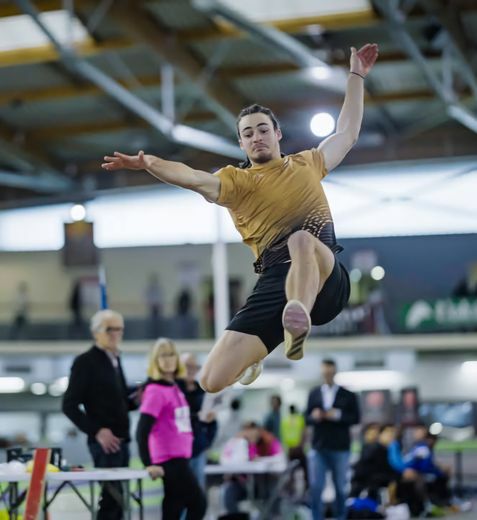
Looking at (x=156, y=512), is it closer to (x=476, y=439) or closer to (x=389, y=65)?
(x=389, y=65)

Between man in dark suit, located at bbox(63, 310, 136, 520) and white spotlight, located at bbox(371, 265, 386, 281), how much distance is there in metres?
16.5

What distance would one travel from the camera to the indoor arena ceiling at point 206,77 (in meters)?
15.8

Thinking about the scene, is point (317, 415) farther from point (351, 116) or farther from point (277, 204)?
point (277, 204)

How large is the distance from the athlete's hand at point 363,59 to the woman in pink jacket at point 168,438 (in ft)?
7.82

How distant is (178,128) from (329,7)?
3.17 m

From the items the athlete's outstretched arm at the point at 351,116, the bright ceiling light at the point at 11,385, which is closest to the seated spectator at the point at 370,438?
the athlete's outstretched arm at the point at 351,116

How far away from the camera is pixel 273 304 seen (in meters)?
4.98

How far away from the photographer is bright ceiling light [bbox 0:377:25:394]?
85.8ft

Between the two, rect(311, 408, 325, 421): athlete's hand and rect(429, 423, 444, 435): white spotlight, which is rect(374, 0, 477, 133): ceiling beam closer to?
rect(429, 423, 444, 435): white spotlight

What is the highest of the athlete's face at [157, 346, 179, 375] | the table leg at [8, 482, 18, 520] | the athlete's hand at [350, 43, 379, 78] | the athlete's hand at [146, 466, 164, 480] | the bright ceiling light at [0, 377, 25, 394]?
the athlete's hand at [350, 43, 379, 78]

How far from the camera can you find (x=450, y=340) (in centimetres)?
2283

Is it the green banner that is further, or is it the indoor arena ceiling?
the green banner

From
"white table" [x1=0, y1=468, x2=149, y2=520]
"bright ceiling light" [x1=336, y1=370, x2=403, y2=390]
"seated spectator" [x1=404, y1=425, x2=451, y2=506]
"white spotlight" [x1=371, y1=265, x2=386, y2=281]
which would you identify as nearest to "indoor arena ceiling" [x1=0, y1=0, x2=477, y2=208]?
"white spotlight" [x1=371, y1=265, x2=386, y2=281]

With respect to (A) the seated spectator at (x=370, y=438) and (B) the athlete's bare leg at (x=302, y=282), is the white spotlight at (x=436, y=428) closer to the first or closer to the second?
(A) the seated spectator at (x=370, y=438)
